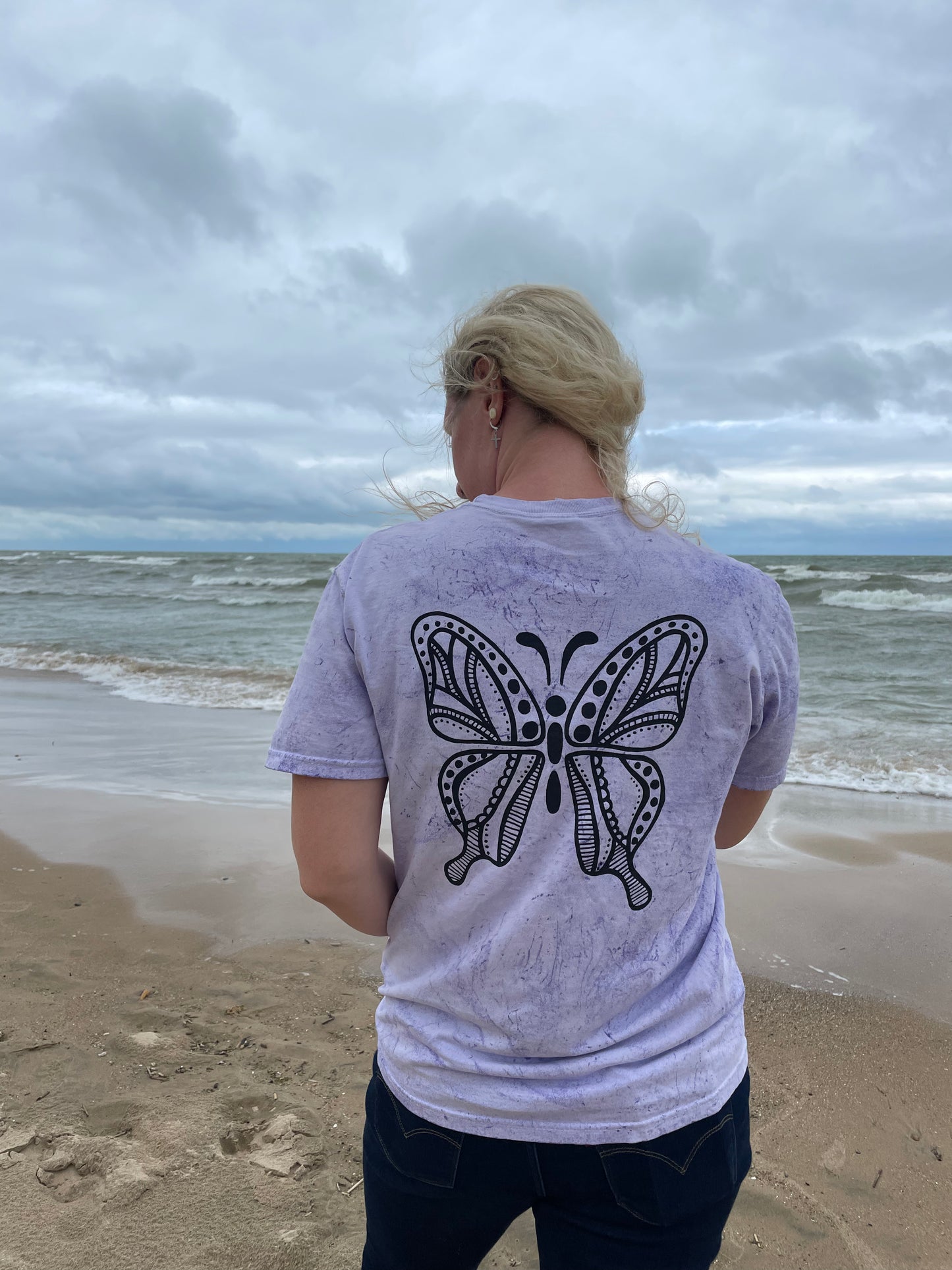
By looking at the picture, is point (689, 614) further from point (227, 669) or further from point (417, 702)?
point (227, 669)

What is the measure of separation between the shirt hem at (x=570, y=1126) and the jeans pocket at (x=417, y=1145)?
2cm

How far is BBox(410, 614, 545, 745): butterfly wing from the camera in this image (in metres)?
1.07

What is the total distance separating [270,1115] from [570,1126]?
5.92ft

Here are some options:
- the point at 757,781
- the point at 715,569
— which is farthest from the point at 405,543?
the point at 757,781

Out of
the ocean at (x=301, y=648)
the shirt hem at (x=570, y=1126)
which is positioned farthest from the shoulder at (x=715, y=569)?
the ocean at (x=301, y=648)

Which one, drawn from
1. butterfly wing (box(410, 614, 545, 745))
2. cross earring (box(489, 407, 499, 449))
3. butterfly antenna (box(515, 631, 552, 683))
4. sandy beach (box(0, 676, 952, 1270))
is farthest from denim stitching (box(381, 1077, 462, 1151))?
sandy beach (box(0, 676, 952, 1270))

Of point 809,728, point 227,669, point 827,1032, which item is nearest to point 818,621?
point 809,728

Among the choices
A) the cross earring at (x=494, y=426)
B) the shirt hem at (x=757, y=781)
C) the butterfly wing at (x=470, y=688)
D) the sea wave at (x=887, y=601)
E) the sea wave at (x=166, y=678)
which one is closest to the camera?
the butterfly wing at (x=470, y=688)

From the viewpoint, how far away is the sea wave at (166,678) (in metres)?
9.85

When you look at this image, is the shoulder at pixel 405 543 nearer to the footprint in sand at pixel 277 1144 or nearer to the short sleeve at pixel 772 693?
the short sleeve at pixel 772 693

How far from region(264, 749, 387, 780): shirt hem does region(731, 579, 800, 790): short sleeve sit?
546mm

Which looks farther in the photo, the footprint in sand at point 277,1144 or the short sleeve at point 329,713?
the footprint in sand at point 277,1144

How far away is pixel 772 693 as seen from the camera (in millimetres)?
1207

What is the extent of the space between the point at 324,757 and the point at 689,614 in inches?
20.3
